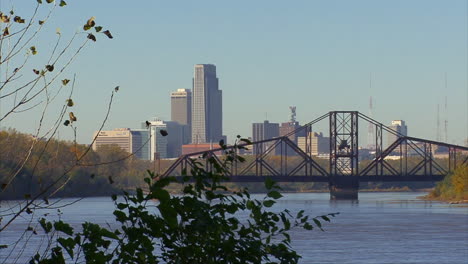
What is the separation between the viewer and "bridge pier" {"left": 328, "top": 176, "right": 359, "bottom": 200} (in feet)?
585

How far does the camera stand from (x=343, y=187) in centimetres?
18025

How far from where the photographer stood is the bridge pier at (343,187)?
17825cm

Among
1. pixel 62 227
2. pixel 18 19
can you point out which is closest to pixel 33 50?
pixel 18 19

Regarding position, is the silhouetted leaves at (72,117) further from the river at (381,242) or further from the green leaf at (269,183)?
the river at (381,242)

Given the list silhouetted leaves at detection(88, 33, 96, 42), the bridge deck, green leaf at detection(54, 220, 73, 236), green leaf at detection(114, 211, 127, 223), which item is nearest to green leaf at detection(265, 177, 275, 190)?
green leaf at detection(114, 211, 127, 223)

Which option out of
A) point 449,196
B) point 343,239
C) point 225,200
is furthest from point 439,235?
point 449,196

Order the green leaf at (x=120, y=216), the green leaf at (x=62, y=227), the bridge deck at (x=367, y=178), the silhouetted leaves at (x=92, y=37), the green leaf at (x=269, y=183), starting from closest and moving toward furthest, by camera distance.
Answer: the silhouetted leaves at (x=92, y=37)
the green leaf at (x=62, y=227)
the green leaf at (x=120, y=216)
the green leaf at (x=269, y=183)
the bridge deck at (x=367, y=178)

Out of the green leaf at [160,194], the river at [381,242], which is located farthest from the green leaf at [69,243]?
the river at [381,242]

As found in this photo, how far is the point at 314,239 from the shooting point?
224 feet

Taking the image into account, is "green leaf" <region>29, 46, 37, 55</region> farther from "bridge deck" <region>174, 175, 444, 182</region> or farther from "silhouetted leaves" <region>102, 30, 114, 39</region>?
"bridge deck" <region>174, 175, 444, 182</region>

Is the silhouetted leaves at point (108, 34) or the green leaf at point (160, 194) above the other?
the silhouetted leaves at point (108, 34)

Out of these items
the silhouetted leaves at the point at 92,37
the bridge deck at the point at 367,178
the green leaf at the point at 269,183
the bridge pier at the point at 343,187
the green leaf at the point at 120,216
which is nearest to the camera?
the silhouetted leaves at the point at 92,37

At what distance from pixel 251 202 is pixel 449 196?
151275mm

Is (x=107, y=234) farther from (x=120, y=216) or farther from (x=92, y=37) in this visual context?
(x=92, y=37)
